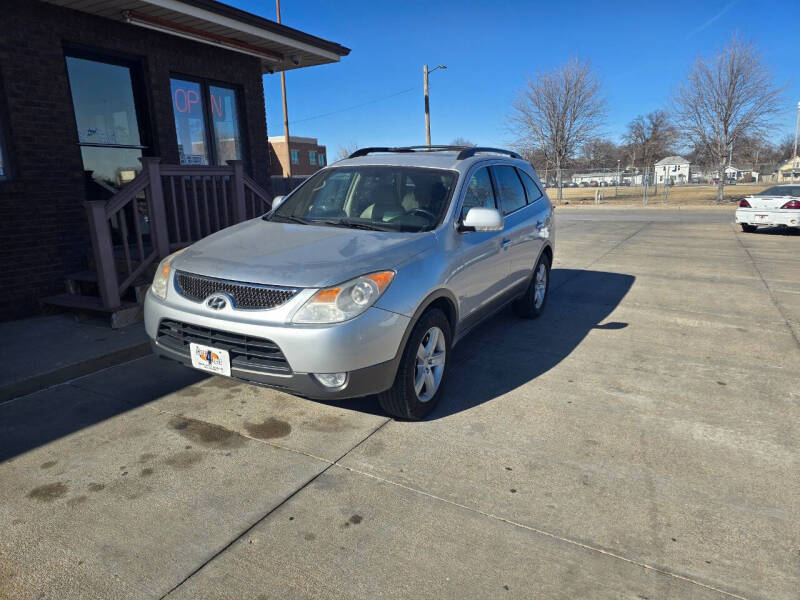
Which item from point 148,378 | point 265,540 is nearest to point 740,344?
point 265,540

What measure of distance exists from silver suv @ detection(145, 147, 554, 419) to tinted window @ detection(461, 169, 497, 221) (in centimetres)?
2

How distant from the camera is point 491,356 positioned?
4938mm

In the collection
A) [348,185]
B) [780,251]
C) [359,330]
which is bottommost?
[780,251]

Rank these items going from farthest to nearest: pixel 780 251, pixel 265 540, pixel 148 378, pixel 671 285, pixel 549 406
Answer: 1. pixel 780 251
2. pixel 671 285
3. pixel 148 378
4. pixel 549 406
5. pixel 265 540

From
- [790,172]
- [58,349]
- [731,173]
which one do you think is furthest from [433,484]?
[731,173]

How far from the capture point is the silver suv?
3.05 m

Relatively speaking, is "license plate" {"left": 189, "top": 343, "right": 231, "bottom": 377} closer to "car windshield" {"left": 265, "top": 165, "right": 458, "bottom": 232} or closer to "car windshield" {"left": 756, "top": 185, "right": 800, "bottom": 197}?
"car windshield" {"left": 265, "top": 165, "right": 458, "bottom": 232}

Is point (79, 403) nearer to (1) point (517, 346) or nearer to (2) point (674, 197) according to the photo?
(1) point (517, 346)

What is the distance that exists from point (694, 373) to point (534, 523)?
272cm

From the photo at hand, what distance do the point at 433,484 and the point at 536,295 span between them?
11.9 feet

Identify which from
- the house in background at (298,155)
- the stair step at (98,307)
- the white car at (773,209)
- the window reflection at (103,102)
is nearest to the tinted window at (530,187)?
the stair step at (98,307)

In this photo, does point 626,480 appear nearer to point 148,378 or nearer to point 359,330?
point 359,330

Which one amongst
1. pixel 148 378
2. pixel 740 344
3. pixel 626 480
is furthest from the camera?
pixel 740 344

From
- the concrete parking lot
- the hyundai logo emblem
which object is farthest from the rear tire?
the hyundai logo emblem
